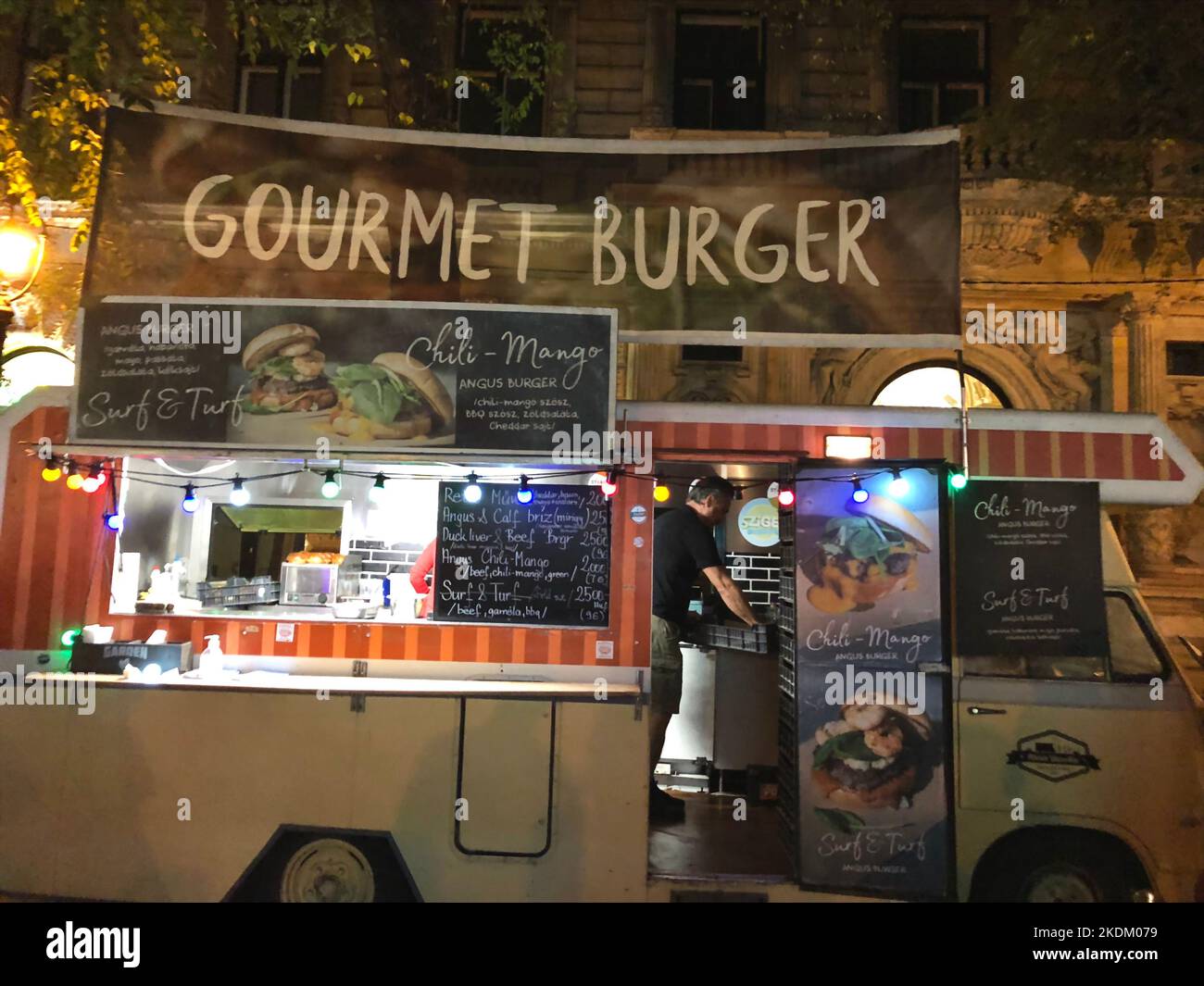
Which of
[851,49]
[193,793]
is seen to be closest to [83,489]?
[193,793]

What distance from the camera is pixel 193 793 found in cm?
453

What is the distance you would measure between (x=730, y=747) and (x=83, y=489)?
18.3 ft

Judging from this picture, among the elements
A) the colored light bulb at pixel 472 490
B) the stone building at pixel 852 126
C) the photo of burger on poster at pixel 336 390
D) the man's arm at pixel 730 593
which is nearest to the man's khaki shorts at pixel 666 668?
the man's arm at pixel 730 593

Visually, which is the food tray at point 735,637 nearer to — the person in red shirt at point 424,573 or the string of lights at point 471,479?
the string of lights at point 471,479

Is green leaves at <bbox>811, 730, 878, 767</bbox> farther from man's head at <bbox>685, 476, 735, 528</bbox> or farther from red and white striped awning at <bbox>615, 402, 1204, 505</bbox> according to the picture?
man's head at <bbox>685, 476, 735, 528</bbox>

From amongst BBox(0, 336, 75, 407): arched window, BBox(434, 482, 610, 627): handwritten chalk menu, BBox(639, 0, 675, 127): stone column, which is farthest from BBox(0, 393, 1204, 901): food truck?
BBox(0, 336, 75, 407): arched window

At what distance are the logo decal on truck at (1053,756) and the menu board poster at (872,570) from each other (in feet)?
2.48

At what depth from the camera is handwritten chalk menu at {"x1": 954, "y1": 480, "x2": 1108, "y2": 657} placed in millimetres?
4797

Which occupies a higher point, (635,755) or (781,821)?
(635,755)

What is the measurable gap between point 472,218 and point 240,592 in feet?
13.3

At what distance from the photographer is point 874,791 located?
471 cm

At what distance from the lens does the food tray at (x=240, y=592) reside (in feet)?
20.9

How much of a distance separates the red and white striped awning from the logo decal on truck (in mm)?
1639
